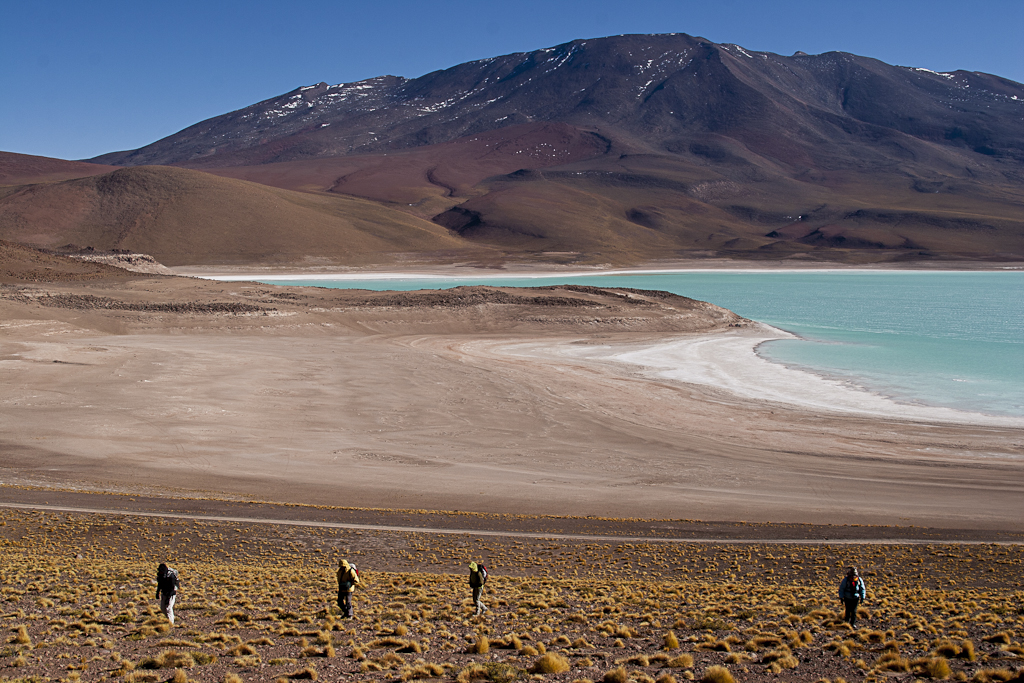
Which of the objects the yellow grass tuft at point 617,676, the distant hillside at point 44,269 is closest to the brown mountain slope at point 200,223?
the distant hillside at point 44,269

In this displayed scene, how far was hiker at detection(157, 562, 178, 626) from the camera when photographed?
32.5 feet

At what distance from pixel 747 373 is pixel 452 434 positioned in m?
17.0

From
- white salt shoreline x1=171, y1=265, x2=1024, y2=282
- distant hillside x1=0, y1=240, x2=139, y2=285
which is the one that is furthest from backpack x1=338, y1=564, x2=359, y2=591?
white salt shoreline x1=171, y1=265, x2=1024, y2=282

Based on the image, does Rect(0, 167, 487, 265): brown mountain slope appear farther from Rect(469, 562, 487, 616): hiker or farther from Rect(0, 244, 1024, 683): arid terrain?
Rect(469, 562, 487, 616): hiker

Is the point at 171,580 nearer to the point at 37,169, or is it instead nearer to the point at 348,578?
the point at 348,578

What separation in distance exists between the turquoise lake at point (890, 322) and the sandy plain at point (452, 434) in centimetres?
715

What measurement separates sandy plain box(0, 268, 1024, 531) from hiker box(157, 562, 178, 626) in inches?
300

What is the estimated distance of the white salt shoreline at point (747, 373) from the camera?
27.6 m

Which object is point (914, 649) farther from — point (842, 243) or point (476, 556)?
point (842, 243)

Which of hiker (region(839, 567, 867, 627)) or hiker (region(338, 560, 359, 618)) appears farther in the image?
hiker (region(338, 560, 359, 618))

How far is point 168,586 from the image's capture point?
998 cm

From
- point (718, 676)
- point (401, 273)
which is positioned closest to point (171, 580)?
point (718, 676)

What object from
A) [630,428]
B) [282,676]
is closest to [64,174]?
[630,428]

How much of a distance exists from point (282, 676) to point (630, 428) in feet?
59.9
